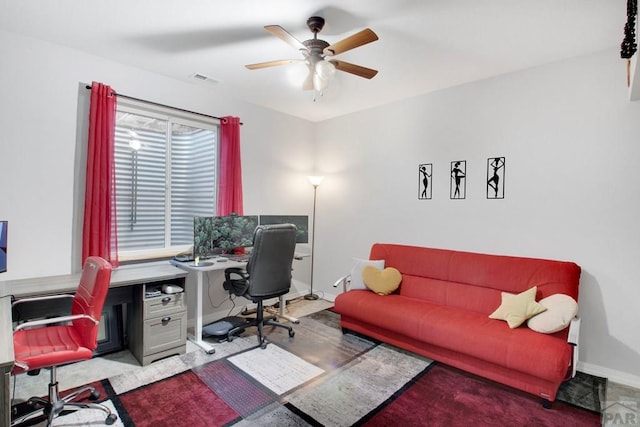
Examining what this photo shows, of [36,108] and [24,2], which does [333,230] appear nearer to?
[36,108]

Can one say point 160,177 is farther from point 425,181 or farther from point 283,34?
point 425,181

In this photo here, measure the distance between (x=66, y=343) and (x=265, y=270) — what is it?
153cm

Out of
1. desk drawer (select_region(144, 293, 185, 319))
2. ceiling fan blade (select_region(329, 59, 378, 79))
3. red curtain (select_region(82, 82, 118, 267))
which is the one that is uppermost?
ceiling fan blade (select_region(329, 59, 378, 79))

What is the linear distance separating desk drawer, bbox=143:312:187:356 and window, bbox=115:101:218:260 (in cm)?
75

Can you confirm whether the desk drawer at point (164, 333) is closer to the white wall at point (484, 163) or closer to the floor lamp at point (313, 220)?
the white wall at point (484, 163)

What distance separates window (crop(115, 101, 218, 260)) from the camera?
3109mm

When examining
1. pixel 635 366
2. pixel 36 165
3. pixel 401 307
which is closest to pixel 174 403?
pixel 401 307

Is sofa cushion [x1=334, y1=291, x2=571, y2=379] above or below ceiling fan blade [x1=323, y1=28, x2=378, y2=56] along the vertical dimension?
below

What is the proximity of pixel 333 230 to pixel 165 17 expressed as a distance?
3.13m

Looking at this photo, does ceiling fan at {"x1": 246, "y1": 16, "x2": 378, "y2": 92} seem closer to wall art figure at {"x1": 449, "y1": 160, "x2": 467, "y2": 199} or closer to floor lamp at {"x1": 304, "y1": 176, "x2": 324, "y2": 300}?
wall art figure at {"x1": 449, "y1": 160, "x2": 467, "y2": 199}

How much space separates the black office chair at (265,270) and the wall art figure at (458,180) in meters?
1.75

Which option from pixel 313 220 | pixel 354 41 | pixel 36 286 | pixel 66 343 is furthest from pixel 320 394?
pixel 313 220

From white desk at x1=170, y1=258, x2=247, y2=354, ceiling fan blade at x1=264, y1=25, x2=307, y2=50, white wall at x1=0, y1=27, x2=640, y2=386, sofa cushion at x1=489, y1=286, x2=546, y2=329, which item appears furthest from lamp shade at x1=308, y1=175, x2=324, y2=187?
sofa cushion at x1=489, y1=286, x2=546, y2=329

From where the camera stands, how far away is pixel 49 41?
259 cm
